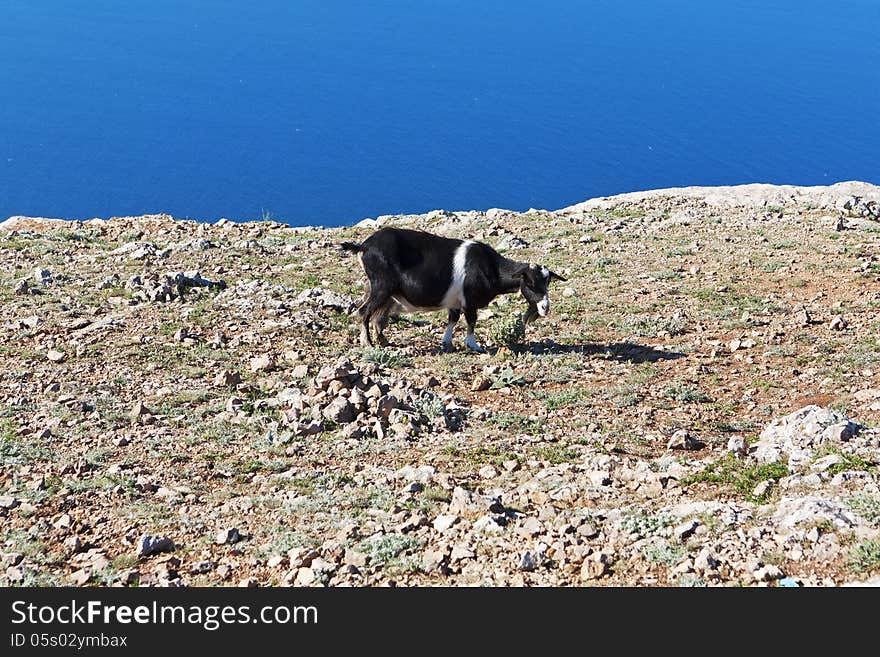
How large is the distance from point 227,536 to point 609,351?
7537mm

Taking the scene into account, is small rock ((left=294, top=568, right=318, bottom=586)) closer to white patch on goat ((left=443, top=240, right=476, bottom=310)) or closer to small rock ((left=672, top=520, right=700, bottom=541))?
small rock ((left=672, top=520, right=700, bottom=541))

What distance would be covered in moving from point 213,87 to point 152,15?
30.4 metres

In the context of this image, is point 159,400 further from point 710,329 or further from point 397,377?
point 710,329

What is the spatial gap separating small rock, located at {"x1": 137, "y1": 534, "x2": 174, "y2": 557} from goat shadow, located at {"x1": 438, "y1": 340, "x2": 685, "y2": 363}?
6990mm

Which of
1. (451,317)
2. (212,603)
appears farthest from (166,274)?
(212,603)

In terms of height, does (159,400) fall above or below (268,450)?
above

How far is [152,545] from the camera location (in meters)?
8.12

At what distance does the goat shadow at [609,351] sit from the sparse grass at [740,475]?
14.2 feet

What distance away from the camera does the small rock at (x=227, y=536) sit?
27.1 ft

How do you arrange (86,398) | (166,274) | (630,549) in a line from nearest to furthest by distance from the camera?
(630,549) < (86,398) < (166,274)

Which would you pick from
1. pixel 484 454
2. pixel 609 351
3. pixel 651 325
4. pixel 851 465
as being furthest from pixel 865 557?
pixel 651 325

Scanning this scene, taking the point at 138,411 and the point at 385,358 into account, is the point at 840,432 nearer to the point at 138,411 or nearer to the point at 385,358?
the point at 385,358

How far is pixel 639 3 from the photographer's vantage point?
132 metres

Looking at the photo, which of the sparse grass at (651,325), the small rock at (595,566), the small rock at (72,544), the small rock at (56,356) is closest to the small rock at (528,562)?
the small rock at (595,566)
